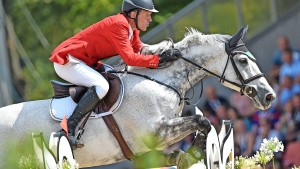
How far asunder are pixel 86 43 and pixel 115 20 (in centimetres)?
35

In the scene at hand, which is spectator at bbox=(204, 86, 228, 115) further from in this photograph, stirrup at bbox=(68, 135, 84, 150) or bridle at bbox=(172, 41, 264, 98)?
stirrup at bbox=(68, 135, 84, 150)

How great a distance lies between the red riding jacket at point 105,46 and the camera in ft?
31.9

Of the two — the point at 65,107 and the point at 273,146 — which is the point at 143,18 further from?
the point at 273,146

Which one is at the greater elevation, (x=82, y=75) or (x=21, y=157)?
(x=82, y=75)

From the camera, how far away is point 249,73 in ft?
32.9

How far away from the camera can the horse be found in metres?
9.80

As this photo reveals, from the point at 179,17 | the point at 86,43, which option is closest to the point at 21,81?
the point at 179,17

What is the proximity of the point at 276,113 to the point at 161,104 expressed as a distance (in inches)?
→ 149

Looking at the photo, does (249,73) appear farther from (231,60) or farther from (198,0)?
(198,0)

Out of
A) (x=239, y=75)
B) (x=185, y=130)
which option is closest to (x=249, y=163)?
(x=185, y=130)

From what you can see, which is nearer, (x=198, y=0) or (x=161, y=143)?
(x=161, y=143)

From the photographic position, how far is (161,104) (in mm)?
9859

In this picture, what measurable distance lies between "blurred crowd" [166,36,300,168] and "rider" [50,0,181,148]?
123 inches

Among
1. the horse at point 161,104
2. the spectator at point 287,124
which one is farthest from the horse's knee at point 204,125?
the spectator at point 287,124
